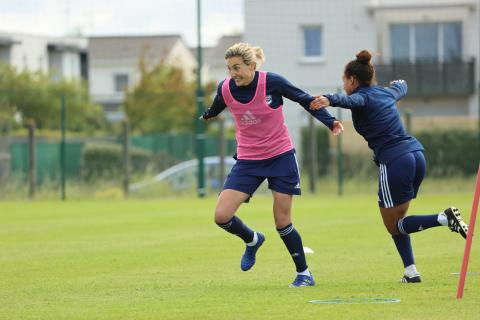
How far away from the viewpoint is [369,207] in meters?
23.0

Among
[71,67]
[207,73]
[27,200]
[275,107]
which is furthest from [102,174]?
[207,73]

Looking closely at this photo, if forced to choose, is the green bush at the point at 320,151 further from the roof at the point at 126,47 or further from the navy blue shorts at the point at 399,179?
the roof at the point at 126,47

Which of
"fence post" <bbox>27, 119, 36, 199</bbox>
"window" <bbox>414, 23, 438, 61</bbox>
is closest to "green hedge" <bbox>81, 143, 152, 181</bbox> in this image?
"fence post" <bbox>27, 119, 36, 199</bbox>

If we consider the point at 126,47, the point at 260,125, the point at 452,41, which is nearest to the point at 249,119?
the point at 260,125

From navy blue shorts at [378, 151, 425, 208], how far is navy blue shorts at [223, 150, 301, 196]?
76 centimetres

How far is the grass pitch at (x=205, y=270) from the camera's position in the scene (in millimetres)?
8508

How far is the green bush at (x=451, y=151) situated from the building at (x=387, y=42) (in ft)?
44.6

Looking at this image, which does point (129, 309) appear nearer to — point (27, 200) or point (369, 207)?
point (369, 207)

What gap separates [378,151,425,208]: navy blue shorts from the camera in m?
10.0

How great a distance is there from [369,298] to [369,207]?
14124 mm

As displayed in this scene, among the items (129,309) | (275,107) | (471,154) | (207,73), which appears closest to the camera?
(129,309)

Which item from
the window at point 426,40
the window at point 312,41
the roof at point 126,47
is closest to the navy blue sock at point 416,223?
the window at point 426,40

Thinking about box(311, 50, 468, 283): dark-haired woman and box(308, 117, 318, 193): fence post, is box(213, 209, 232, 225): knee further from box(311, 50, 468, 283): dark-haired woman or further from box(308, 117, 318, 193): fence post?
box(308, 117, 318, 193): fence post

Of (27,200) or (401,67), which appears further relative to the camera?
(401,67)
